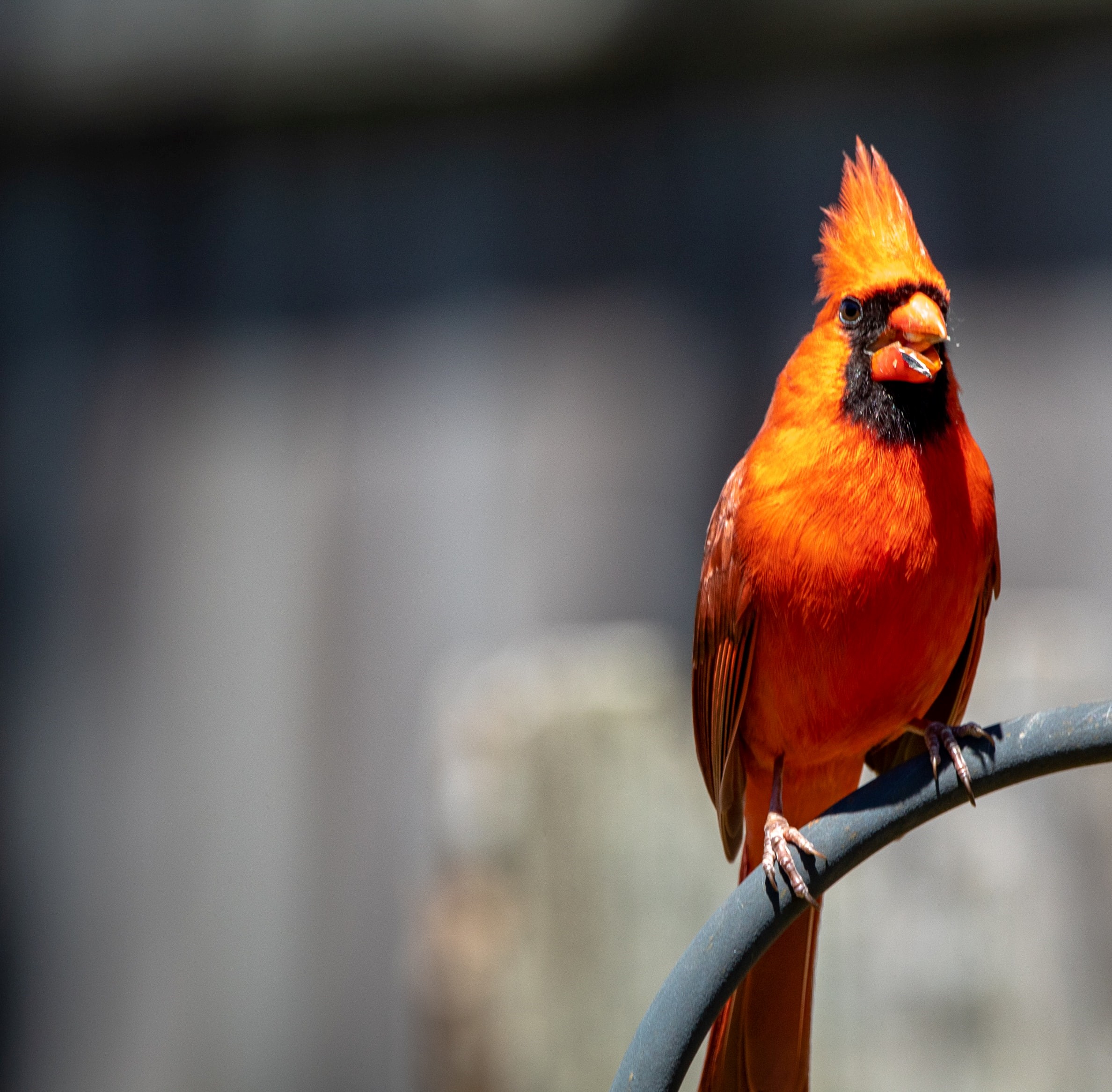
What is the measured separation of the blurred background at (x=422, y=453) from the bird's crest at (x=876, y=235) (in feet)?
3.32

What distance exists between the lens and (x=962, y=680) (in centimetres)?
185

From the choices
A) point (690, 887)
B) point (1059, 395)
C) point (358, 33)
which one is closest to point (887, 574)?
point (690, 887)

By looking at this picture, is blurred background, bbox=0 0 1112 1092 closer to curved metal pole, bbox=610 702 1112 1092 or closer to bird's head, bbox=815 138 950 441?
bird's head, bbox=815 138 950 441

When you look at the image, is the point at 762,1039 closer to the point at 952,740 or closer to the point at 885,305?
the point at 952,740

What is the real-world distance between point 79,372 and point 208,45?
79cm

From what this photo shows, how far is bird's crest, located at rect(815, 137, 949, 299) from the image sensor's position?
1.65m

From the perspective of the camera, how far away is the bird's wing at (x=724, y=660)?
5.71ft

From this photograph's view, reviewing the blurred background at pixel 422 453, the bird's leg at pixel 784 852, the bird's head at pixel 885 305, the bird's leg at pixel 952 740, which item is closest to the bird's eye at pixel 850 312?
the bird's head at pixel 885 305

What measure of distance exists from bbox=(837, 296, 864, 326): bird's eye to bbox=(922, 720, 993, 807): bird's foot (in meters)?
0.51

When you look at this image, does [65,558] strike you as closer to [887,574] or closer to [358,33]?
[358,33]

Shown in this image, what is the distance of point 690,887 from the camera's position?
97.9 inches

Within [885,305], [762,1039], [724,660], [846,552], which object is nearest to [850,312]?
[885,305]

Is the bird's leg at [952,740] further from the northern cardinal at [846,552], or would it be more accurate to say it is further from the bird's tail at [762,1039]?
the bird's tail at [762,1039]

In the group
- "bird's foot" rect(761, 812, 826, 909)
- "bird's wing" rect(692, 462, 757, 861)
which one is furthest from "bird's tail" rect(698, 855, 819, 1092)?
"bird's wing" rect(692, 462, 757, 861)
